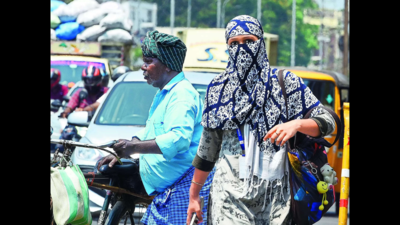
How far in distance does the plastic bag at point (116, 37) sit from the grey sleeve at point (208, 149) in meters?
16.8

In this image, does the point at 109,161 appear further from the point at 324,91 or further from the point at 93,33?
the point at 93,33

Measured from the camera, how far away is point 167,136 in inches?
159

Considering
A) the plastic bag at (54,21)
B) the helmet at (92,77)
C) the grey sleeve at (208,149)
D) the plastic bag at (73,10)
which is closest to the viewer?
the grey sleeve at (208,149)

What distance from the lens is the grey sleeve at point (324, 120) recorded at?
337 centimetres

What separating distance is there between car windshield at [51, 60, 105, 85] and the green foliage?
205ft

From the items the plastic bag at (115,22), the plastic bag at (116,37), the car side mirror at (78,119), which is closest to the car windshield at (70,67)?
the plastic bag at (116,37)

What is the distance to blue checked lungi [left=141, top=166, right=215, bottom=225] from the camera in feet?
13.8

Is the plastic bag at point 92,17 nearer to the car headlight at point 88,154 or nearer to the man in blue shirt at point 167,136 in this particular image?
the car headlight at point 88,154

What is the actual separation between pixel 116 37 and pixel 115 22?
17.7 inches

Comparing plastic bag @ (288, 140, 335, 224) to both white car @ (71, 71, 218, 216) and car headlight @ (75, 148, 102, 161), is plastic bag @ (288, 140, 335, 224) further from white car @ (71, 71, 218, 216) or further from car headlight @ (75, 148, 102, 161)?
car headlight @ (75, 148, 102, 161)

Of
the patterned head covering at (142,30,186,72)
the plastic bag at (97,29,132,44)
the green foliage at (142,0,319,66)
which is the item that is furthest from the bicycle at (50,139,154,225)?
the green foliage at (142,0,319,66)

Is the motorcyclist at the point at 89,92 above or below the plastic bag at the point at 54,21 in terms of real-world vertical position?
below
